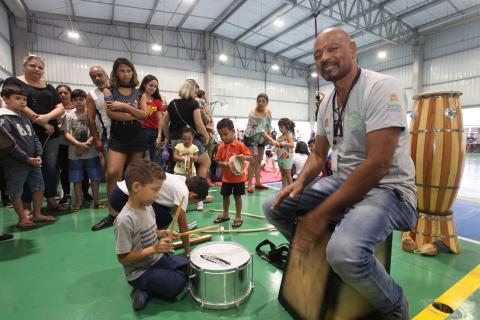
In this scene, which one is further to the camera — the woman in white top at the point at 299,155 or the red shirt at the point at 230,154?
the woman in white top at the point at 299,155

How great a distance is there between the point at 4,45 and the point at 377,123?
13734mm

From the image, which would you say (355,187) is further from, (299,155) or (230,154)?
(299,155)

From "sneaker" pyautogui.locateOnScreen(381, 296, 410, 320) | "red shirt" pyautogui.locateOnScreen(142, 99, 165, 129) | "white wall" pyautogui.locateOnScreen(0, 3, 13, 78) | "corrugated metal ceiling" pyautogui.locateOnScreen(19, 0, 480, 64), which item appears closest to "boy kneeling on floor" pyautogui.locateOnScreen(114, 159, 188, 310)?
"sneaker" pyautogui.locateOnScreen(381, 296, 410, 320)

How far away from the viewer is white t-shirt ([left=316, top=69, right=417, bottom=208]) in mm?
1416

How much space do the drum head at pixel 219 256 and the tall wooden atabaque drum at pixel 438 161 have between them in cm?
186

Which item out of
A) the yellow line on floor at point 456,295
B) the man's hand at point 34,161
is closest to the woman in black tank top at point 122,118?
the man's hand at point 34,161

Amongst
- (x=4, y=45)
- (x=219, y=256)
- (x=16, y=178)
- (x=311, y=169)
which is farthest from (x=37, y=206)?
(x=4, y=45)

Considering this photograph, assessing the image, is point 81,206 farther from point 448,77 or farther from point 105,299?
point 448,77

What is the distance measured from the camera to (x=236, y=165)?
10.7 feet

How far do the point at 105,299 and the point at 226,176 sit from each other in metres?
1.88

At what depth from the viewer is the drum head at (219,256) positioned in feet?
5.77

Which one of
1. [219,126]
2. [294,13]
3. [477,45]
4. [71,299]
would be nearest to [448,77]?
[477,45]

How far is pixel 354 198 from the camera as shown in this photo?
141 centimetres

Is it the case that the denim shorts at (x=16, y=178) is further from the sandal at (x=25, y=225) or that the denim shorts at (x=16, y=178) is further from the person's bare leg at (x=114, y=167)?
the person's bare leg at (x=114, y=167)
